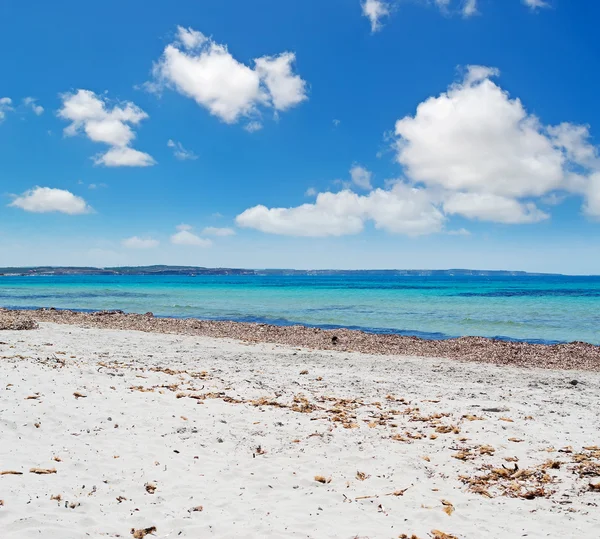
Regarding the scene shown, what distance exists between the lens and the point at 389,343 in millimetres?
21359

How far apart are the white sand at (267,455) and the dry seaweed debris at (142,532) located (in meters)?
0.06

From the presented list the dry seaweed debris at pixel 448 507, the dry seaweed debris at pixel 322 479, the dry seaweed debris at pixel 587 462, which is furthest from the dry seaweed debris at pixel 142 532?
the dry seaweed debris at pixel 587 462

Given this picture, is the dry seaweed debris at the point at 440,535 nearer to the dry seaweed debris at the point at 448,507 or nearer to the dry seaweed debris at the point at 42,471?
the dry seaweed debris at the point at 448,507

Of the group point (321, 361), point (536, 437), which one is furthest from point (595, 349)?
point (536, 437)

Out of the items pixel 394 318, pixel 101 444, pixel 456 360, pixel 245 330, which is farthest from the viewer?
pixel 394 318

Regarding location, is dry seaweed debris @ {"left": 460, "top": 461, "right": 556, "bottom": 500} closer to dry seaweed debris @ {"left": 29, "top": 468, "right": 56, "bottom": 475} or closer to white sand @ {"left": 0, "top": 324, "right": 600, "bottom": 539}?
white sand @ {"left": 0, "top": 324, "right": 600, "bottom": 539}

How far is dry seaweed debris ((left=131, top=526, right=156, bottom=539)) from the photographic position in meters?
4.41

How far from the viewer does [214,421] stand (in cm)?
796

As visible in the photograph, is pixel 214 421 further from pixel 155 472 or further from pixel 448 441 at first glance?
pixel 448 441

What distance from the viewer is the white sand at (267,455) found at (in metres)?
4.78

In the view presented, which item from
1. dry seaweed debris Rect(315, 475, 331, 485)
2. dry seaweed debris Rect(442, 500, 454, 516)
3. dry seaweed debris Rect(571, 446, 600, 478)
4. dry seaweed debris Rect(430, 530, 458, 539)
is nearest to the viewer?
dry seaweed debris Rect(430, 530, 458, 539)

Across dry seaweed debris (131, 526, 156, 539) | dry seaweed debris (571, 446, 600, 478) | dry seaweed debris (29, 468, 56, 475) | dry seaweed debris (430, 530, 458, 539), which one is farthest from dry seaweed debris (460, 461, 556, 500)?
dry seaweed debris (29, 468, 56, 475)

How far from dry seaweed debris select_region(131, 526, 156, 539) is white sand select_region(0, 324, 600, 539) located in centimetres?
6

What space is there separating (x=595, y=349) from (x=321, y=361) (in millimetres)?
11874
